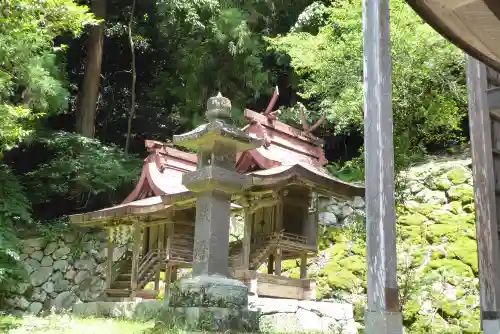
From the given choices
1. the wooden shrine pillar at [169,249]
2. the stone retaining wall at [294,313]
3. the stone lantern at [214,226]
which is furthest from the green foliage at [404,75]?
the stone lantern at [214,226]

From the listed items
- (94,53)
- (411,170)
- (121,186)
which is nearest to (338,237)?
(411,170)

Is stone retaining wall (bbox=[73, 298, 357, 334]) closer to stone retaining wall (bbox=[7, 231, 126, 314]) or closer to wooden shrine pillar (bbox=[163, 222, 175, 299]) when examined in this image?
wooden shrine pillar (bbox=[163, 222, 175, 299])

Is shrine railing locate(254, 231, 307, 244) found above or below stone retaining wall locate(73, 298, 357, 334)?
above

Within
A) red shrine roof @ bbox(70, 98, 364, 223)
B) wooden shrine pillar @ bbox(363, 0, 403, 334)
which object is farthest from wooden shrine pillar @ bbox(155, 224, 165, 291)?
wooden shrine pillar @ bbox(363, 0, 403, 334)

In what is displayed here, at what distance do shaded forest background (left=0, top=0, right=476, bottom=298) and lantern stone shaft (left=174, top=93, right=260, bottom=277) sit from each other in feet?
10.4

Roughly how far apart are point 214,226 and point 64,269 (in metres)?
9.92

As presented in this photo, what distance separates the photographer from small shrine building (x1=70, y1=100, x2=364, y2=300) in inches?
399

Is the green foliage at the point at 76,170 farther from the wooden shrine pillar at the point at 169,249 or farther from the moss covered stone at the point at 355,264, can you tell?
the moss covered stone at the point at 355,264

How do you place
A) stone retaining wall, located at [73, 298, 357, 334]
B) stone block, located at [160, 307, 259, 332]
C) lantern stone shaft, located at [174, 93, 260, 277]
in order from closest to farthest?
stone block, located at [160, 307, 259, 332] < lantern stone shaft, located at [174, 93, 260, 277] < stone retaining wall, located at [73, 298, 357, 334]

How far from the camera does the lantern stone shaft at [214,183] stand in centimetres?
711

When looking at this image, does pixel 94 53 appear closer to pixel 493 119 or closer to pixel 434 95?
pixel 434 95

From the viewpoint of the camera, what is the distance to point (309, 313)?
988 cm

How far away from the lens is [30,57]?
11977mm

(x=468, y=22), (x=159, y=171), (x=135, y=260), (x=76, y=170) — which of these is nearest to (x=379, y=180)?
(x=468, y=22)
